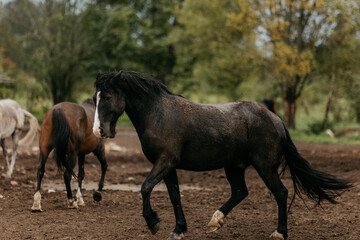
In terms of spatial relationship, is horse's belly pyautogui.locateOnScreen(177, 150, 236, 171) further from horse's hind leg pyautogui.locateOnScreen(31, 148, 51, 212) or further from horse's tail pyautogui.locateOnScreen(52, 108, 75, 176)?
horse's hind leg pyautogui.locateOnScreen(31, 148, 51, 212)

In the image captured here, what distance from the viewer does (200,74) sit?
106ft

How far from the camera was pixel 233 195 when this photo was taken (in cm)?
573

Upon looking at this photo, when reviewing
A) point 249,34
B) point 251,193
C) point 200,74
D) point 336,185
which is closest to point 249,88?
point 200,74

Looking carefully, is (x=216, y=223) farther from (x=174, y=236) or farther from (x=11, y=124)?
(x=11, y=124)

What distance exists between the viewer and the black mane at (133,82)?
5199mm

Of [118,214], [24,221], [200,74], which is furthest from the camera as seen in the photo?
[200,74]

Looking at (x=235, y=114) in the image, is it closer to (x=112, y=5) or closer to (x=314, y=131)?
(x=314, y=131)

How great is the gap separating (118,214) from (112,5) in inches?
1315

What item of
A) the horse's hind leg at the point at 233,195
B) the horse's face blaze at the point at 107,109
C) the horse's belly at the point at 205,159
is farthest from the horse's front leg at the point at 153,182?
the horse's hind leg at the point at 233,195

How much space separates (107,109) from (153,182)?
958mm

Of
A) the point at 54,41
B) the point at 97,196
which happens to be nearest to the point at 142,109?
the point at 97,196

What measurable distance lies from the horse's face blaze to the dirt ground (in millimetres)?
1335

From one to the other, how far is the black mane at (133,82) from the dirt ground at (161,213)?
1.72 metres

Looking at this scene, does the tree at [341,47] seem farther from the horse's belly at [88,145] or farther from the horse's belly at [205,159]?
the horse's belly at [205,159]
